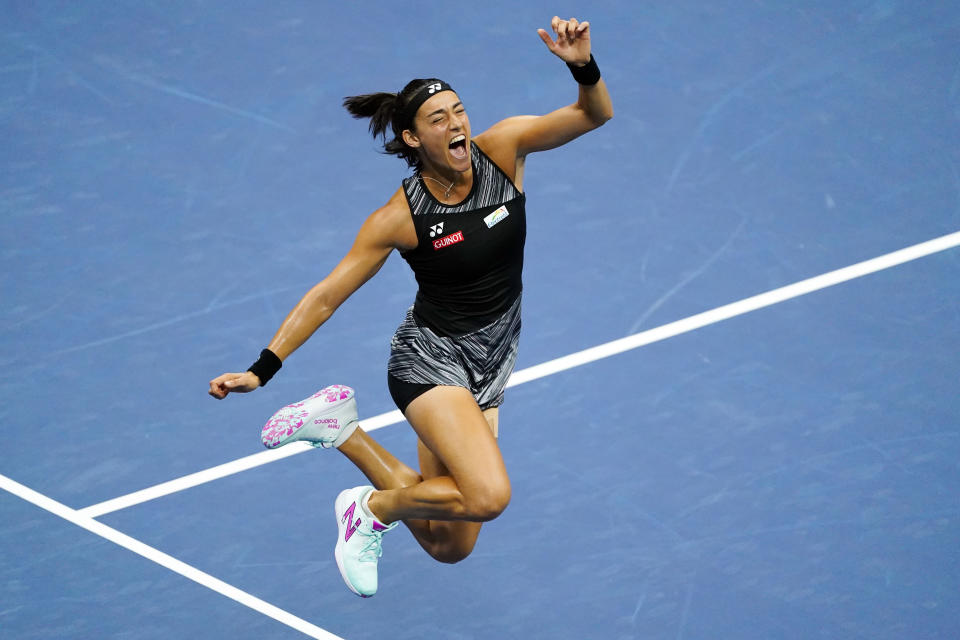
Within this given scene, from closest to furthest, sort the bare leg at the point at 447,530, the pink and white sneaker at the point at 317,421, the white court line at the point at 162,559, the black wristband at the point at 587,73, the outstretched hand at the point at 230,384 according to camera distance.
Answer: the outstretched hand at the point at 230,384
the black wristband at the point at 587,73
the pink and white sneaker at the point at 317,421
the bare leg at the point at 447,530
the white court line at the point at 162,559

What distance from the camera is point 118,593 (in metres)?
7.05

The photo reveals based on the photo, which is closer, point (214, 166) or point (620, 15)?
point (214, 166)

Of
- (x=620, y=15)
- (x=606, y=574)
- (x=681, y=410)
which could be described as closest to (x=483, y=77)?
(x=620, y=15)

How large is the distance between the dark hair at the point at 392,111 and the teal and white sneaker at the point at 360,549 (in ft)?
5.45

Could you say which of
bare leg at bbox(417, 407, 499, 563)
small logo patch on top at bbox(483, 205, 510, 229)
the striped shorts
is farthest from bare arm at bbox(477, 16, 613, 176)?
bare leg at bbox(417, 407, 499, 563)

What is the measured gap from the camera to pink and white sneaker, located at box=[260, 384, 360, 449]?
19.7ft

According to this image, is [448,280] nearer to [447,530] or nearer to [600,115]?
[600,115]

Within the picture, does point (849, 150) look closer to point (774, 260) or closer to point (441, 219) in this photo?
point (774, 260)

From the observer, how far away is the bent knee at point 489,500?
563 cm

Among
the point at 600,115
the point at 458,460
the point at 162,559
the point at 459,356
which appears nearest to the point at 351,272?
the point at 459,356

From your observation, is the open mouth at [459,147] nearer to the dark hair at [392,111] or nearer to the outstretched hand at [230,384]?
the dark hair at [392,111]

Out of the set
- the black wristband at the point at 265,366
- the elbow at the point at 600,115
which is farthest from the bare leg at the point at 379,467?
the elbow at the point at 600,115

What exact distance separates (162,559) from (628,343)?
290 cm

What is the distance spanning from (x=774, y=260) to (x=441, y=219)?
131 inches
